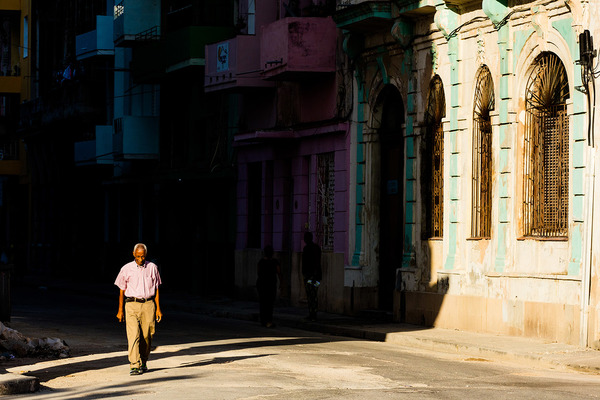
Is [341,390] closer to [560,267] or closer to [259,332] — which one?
[560,267]

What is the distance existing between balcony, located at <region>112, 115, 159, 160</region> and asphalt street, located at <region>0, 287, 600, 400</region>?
18683 mm

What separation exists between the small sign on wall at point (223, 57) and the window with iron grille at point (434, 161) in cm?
962

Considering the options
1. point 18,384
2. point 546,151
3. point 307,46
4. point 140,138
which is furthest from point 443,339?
point 140,138

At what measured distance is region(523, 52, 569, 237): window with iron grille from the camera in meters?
22.9

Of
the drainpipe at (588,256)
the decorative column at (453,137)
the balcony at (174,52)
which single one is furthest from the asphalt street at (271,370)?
the balcony at (174,52)

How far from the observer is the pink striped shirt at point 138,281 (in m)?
17.6

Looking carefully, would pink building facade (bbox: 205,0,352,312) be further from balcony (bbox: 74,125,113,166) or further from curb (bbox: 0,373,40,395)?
curb (bbox: 0,373,40,395)

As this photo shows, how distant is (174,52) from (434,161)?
47.1 ft

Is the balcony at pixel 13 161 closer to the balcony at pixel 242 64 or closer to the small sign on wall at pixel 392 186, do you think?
the balcony at pixel 242 64

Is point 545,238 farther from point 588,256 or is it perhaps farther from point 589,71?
point 589,71

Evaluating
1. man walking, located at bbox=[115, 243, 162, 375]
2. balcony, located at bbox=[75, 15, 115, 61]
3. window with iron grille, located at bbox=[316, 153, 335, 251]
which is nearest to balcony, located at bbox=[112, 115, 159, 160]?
balcony, located at bbox=[75, 15, 115, 61]

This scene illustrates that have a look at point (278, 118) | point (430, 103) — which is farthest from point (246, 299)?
point (430, 103)

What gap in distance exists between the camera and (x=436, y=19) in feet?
87.6

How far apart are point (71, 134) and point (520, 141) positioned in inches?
1313
